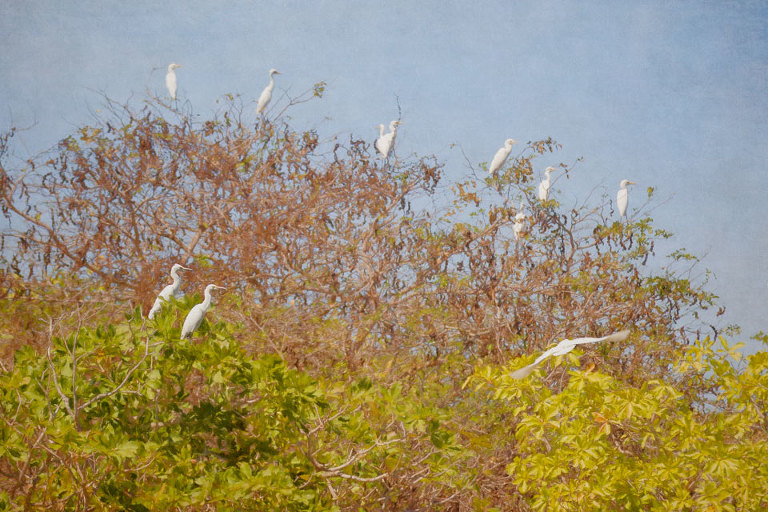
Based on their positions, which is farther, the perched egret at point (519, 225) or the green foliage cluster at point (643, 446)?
the perched egret at point (519, 225)

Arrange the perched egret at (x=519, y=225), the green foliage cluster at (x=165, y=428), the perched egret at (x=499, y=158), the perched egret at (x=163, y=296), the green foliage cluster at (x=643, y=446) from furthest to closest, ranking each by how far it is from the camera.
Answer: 1. the perched egret at (x=499, y=158)
2. the perched egret at (x=519, y=225)
3. the perched egret at (x=163, y=296)
4. the green foliage cluster at (x=643, y=446)
5. the green foliage cluster at (x=165, y=428)

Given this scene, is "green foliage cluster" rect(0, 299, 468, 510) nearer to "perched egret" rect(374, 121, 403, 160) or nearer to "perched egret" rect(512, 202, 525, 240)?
"perched egret" rect(512, 202, 525, 240)

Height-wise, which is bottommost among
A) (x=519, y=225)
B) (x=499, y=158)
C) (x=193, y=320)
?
(x=193, y=320)

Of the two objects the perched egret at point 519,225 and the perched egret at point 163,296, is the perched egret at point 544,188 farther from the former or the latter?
the perched egret at point 163,296

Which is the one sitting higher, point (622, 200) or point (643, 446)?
point (622, 200)

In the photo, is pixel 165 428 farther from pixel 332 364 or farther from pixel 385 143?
pixel 385 143

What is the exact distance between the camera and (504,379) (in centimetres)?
306

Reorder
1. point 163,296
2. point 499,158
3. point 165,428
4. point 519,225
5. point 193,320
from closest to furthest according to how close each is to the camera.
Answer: point 165,428 → point 193,320 → point 163,296 → point 519,225 → point 499,158

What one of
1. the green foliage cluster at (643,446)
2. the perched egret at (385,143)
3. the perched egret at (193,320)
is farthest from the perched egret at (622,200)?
the perched egret at (193,320)

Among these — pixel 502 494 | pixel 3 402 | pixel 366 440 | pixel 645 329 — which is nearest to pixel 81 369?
pixel 3 402

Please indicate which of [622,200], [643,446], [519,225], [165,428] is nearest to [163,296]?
[165,428]

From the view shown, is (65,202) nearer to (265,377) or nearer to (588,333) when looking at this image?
(265,377)

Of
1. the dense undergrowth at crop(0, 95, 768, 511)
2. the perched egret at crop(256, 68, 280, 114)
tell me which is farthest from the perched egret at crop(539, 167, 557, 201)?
the perched egret at crop(256, 68, 280, 114)

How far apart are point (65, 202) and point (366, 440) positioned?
389cm
